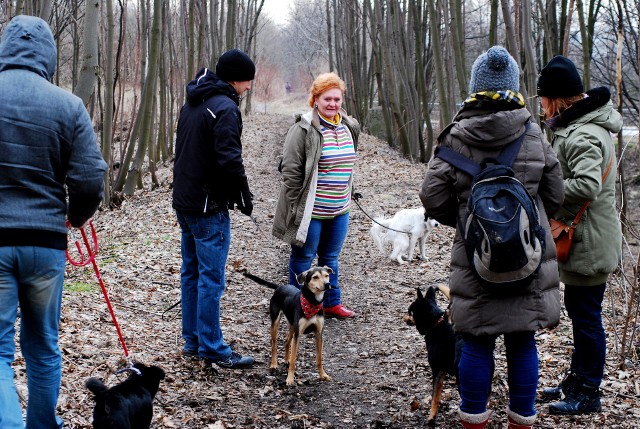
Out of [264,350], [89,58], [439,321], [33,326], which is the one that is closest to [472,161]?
[439,321]

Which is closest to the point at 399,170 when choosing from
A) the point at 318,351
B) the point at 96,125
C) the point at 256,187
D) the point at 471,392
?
the point at 256,187

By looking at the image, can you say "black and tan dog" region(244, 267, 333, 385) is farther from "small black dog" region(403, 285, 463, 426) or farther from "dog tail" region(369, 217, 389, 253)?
"dog tail" region(369, 217, 389, 253)

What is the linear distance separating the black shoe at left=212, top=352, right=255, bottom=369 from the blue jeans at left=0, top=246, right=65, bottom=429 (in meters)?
1.75

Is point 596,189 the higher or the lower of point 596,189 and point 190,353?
the higher

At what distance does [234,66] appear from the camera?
4656 mm

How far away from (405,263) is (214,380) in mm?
4703

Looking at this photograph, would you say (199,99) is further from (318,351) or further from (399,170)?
(399,170)

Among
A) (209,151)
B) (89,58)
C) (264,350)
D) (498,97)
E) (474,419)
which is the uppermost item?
(89,58)

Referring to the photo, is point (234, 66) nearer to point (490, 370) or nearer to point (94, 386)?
point (94, 386)

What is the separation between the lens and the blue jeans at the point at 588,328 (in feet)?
13.1

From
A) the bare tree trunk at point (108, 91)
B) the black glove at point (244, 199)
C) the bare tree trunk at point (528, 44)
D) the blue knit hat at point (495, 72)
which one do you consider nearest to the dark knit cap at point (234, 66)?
the black glove at point (244, 199)

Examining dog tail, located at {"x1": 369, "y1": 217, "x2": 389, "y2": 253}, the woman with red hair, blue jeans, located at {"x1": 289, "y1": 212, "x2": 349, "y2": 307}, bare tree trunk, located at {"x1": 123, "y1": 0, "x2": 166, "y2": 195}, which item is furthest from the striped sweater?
bare tree trunk, located at {"x1": 123, "y1": 0, "x2": 166, "y2": 195}

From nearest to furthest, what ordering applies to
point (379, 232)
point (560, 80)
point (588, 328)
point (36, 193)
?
point (36, 193), point (560, 80), point (588, 328), point (379, 232)

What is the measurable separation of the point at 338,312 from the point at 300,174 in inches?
62.0
